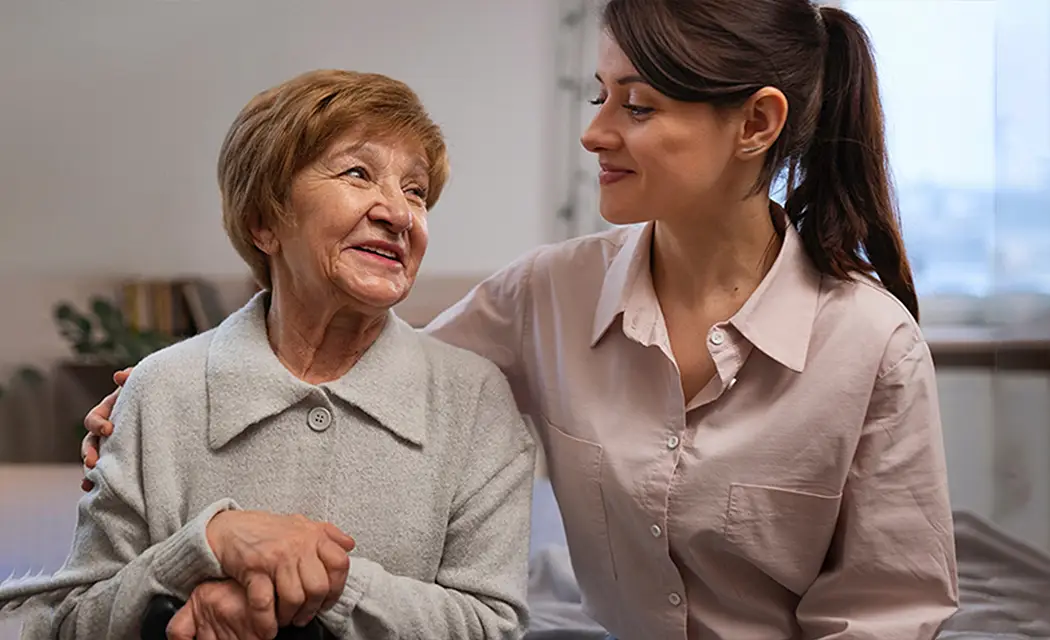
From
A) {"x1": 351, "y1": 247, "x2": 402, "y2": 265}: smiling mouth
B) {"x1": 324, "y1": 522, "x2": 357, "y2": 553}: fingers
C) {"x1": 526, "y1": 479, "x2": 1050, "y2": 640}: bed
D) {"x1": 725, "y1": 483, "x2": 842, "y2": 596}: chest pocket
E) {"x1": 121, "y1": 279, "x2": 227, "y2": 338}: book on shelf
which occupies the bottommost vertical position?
{"x1": 526, "y1": 479, "x2": 1050, "y2": 640}: bed

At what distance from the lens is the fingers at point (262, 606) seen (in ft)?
3.48

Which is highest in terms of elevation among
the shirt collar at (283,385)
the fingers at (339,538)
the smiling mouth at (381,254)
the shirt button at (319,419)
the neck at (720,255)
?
the smiling mouth at (381,254)

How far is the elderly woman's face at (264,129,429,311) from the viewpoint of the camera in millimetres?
1220

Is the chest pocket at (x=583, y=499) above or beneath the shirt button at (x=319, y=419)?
beneath

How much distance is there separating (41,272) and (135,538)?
9.21ft

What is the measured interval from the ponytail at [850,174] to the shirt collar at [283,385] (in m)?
0.54

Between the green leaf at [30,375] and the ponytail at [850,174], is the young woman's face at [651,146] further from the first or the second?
the green leaf at [30,375]

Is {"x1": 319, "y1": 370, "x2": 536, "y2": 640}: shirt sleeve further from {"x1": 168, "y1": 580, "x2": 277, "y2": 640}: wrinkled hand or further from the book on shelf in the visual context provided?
the book on shelf

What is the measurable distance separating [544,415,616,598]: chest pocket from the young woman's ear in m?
0.41

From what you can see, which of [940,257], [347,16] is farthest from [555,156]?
[940,257]

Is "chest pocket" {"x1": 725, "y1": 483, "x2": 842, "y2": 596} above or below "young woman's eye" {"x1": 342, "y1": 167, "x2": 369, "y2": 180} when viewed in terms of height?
below

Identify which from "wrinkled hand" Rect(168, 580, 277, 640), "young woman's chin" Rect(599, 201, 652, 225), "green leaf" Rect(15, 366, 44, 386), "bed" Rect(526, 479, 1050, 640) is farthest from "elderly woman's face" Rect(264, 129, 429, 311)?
"green leaf" Rect(15, 366, 44, 386)

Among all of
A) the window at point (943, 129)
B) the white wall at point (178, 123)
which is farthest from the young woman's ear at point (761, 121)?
the white wall at point (178, 123)

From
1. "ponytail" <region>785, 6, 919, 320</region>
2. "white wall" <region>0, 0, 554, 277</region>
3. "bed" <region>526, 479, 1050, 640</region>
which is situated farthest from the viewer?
"white wall" <region>0, 0, 554, 277</region>
